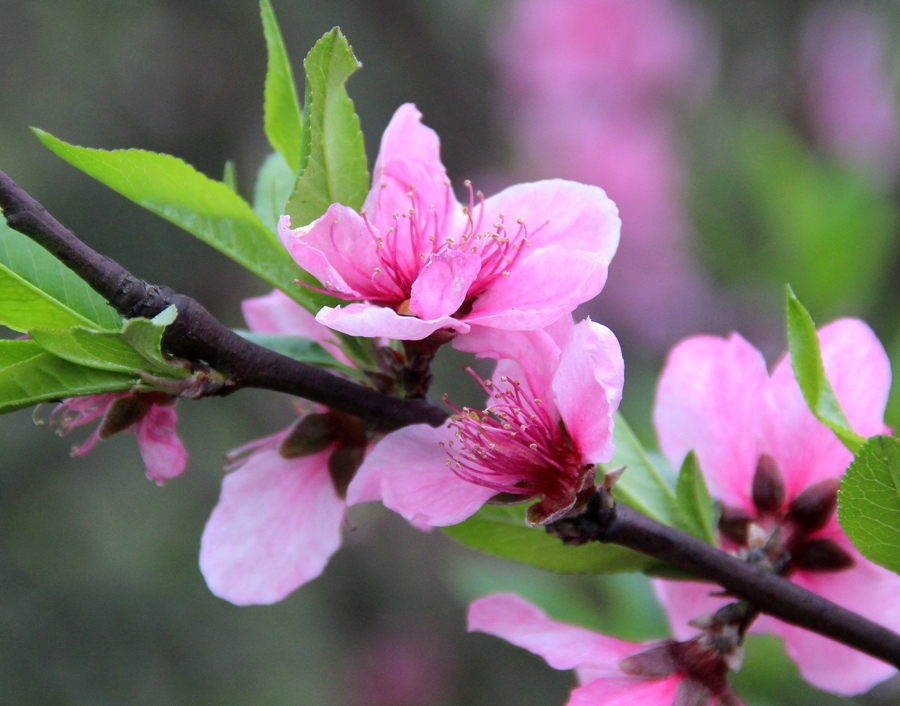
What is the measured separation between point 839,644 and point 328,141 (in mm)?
606

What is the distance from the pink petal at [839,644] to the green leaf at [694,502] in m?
0.13

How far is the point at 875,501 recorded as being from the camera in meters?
0.68

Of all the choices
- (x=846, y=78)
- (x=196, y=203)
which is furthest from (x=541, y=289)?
(x=846, y=78)

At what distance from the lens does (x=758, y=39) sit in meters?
3.50

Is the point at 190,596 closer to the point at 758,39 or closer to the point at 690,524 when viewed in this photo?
the point at 690,524

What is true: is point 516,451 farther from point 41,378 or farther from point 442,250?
point 41,378

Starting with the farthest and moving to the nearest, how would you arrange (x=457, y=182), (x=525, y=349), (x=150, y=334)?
1. (x=457, y=182)
2. (x=525, y=349)
3. (x=150, y=334)

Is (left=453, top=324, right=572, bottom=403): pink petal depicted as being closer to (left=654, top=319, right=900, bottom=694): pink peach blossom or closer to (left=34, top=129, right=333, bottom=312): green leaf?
(left=34, top=129, right=333, bottom=312): green leaf

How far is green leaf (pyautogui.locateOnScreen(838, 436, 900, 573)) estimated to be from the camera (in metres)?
0.64

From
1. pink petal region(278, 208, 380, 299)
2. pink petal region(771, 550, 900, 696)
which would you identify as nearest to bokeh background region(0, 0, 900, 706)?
pink petal region(771, 550, 900, 696)

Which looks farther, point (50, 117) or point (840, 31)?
point (840, 31)

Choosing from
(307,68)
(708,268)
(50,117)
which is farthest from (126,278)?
(50,117)

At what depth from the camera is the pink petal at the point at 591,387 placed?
64cm

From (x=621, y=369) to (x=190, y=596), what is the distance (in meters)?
2.11
